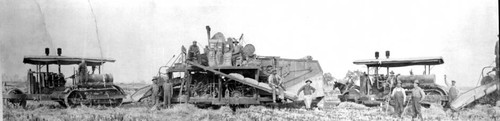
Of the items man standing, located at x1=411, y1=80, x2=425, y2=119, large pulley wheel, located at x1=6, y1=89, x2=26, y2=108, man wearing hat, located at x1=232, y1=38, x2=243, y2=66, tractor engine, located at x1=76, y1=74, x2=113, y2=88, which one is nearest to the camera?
man standing, located at x1=411, y1=80, x2=425, y2=119

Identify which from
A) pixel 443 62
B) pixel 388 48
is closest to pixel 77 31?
pixel 388 48

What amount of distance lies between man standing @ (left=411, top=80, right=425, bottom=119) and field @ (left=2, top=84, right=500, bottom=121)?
0.39ft

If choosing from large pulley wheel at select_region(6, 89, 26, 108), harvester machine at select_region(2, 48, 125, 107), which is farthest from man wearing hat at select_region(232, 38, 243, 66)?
large pulley wheel at select_region(6, 89, 26, 108)

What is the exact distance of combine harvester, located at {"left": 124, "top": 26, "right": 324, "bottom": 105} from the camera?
8.46 m

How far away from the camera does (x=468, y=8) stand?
696cm

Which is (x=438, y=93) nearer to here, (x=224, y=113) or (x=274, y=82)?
(x=274, y=82)

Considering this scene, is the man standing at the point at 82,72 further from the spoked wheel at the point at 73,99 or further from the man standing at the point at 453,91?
the man standing at the point at 453,91

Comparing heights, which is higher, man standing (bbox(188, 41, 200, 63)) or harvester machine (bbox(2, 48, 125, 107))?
man standing (bbox(188, 41, 200, 63))

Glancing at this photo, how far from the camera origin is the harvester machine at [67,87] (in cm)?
884

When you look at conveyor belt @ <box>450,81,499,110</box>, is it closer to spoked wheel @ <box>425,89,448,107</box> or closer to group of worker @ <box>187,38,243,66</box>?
spoked wheel @ <box>425,89,448,107</box>

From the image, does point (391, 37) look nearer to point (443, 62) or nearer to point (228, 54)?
point (443, 62)

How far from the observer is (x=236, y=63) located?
8.78 metres

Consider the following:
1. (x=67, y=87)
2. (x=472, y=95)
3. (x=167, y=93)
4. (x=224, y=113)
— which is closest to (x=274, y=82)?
(x=224, y=113)

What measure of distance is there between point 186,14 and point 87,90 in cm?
272
